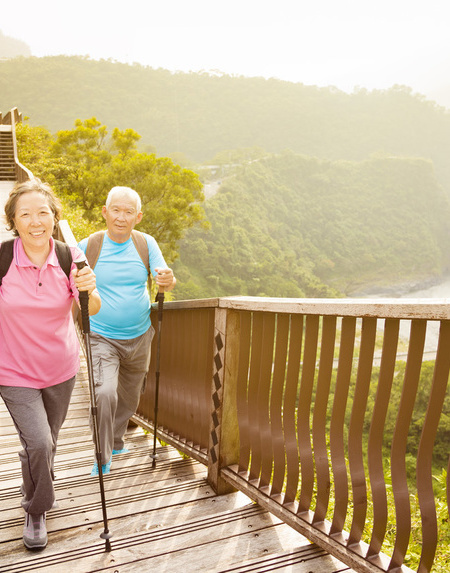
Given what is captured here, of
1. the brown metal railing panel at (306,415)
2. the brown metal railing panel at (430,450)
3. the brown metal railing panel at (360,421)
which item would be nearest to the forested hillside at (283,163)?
the brown metal railing panel at (306,415)

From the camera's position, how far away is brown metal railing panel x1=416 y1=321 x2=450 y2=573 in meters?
1.62

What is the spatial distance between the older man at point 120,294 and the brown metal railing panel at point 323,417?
54.0 inches

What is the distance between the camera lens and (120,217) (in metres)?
3.41

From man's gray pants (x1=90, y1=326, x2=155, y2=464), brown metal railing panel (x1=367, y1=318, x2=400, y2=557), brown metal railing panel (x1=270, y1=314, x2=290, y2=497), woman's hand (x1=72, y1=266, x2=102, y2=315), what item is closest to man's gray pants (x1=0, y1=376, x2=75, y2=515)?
woman's hand (x1=72, y1=266, x2=102, y2=315)

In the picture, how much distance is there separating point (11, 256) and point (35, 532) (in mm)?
1256

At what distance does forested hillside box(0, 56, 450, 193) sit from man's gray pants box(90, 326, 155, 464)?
4836 inches

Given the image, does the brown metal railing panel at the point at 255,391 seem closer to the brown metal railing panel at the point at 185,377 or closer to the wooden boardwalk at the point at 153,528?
the wooden boardwalk at the point at 153,528

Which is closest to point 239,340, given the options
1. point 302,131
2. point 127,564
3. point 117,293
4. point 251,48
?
point 117,293

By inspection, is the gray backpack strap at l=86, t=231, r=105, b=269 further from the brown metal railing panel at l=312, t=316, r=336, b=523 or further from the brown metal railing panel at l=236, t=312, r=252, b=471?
the brown metal railing panel at l=312, t=316, r=336, b=523

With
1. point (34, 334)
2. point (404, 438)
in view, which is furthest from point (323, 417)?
point (34, 334)

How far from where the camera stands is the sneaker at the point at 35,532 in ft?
7.91

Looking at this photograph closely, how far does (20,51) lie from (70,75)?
86.9 metres

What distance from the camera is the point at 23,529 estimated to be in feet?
8.39

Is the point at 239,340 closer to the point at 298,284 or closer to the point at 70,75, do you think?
the point at 298,284
